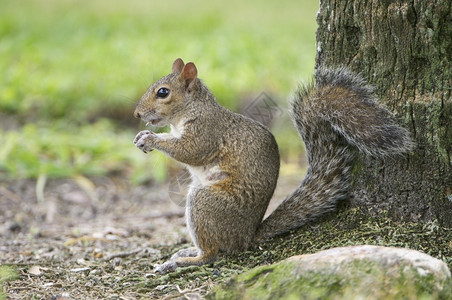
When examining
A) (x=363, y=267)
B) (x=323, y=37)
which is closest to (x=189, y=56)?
(x=323, y=37)

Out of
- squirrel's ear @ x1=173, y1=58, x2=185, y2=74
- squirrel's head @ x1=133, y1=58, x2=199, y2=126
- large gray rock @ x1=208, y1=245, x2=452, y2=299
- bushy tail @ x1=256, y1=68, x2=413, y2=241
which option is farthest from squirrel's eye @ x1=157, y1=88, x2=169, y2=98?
large gray rock @ x1=208, y1=245, x2=452, y2=299

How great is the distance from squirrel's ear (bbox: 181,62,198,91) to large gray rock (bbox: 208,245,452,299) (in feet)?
3.44

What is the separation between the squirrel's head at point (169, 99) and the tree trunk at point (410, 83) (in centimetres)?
68

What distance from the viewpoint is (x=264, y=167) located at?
8.86ft

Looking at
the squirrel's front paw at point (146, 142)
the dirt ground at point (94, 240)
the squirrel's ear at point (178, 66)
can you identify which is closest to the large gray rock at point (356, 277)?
the dirt ground at point (94, 240)

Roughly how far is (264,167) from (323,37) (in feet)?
1.82

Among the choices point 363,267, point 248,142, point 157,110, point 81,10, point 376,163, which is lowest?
point 363,267

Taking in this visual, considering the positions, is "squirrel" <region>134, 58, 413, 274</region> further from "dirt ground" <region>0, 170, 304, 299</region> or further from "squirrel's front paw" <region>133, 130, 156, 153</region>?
"dirt ground" <region>0, 170, 304, 299</region>

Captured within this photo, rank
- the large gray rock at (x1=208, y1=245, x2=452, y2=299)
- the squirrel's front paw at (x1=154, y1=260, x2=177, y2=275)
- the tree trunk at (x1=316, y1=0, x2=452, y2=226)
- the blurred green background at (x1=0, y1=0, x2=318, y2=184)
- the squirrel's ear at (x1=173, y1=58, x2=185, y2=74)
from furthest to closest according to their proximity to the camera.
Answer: the blurred green background at (x1=0, y1=0, x2=318, y2=184)
the squirrel's ear at (x1=173, y1=58, x2=185, y2=74)
the squirrel's front paw at (x1=154, y1=260, x2=177, y2=275)
the tree trunk at (x1=316, y1=0, x2=452, y2=226)
the large gray rock at (x1=208, y1=245, x2=452, y2=299)

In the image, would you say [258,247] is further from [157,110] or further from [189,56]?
[189,56]

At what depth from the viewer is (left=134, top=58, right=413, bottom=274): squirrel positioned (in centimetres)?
243

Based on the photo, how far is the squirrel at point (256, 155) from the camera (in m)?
2.43

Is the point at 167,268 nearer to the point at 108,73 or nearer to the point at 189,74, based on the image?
the point at 189,74

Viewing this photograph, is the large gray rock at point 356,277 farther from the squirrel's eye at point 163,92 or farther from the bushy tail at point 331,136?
the squirrel's eye at point 163,92
